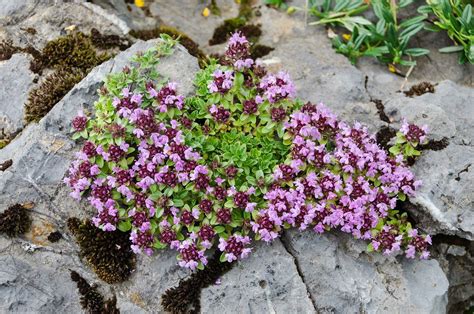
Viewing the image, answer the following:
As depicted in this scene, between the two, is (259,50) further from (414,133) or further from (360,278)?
(360,278)

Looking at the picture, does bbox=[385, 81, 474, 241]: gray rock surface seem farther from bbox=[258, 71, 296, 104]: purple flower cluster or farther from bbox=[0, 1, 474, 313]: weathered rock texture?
bbox=[258, 71, 296, 104]: purple flower cluster

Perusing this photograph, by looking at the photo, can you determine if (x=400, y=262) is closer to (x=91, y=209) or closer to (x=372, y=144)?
(x=372, y=144)

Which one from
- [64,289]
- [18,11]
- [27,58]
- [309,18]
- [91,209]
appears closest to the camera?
[64,289]

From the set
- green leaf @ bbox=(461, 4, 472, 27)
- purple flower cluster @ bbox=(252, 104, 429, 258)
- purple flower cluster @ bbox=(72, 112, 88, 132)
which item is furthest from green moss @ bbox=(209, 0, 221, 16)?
green leaf @ bbox=(461, 4, 472, 27)

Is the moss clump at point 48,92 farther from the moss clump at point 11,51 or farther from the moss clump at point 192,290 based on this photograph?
the moss clump at point 192,290

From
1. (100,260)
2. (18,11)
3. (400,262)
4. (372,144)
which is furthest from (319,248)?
(18,11)

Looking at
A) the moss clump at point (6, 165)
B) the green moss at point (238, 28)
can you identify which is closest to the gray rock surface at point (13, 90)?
the moss clump at point (6, 165)

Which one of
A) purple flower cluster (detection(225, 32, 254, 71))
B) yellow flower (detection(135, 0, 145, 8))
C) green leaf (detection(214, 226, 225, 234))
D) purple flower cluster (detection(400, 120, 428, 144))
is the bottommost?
green leaf (detection(214, 226, 225, 234))
